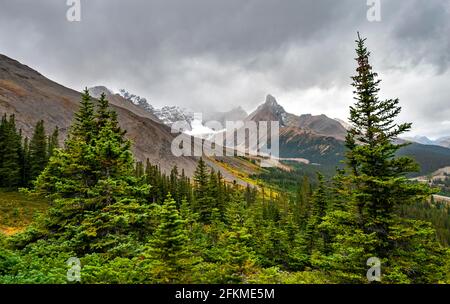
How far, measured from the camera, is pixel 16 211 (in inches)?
1447

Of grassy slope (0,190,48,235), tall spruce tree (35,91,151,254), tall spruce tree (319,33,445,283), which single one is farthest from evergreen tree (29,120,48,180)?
tall spruce tree (319,33,445,283)

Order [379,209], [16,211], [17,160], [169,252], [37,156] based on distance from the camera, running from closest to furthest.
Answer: [169,252] → [379,209] → [16,211] → [17,160] → [37,156]

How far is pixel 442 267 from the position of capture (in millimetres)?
14219

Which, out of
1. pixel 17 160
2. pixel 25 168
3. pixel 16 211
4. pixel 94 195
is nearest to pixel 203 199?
pixel 16 211

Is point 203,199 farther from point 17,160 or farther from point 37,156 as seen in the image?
point 17,160

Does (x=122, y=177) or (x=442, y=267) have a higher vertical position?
(x=122, y=177)

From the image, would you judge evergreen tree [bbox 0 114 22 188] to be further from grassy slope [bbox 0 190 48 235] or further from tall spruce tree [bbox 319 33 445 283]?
tall spruce tree [bbox 319 33 445 283]

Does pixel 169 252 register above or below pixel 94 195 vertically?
below

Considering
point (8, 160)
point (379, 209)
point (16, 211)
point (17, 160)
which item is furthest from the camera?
point (17, 160)

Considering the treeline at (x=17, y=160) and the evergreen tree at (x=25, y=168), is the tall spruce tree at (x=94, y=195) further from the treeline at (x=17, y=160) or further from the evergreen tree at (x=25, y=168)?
the evergreen tree at (x=25, y=168)

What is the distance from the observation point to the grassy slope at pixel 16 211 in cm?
3147
